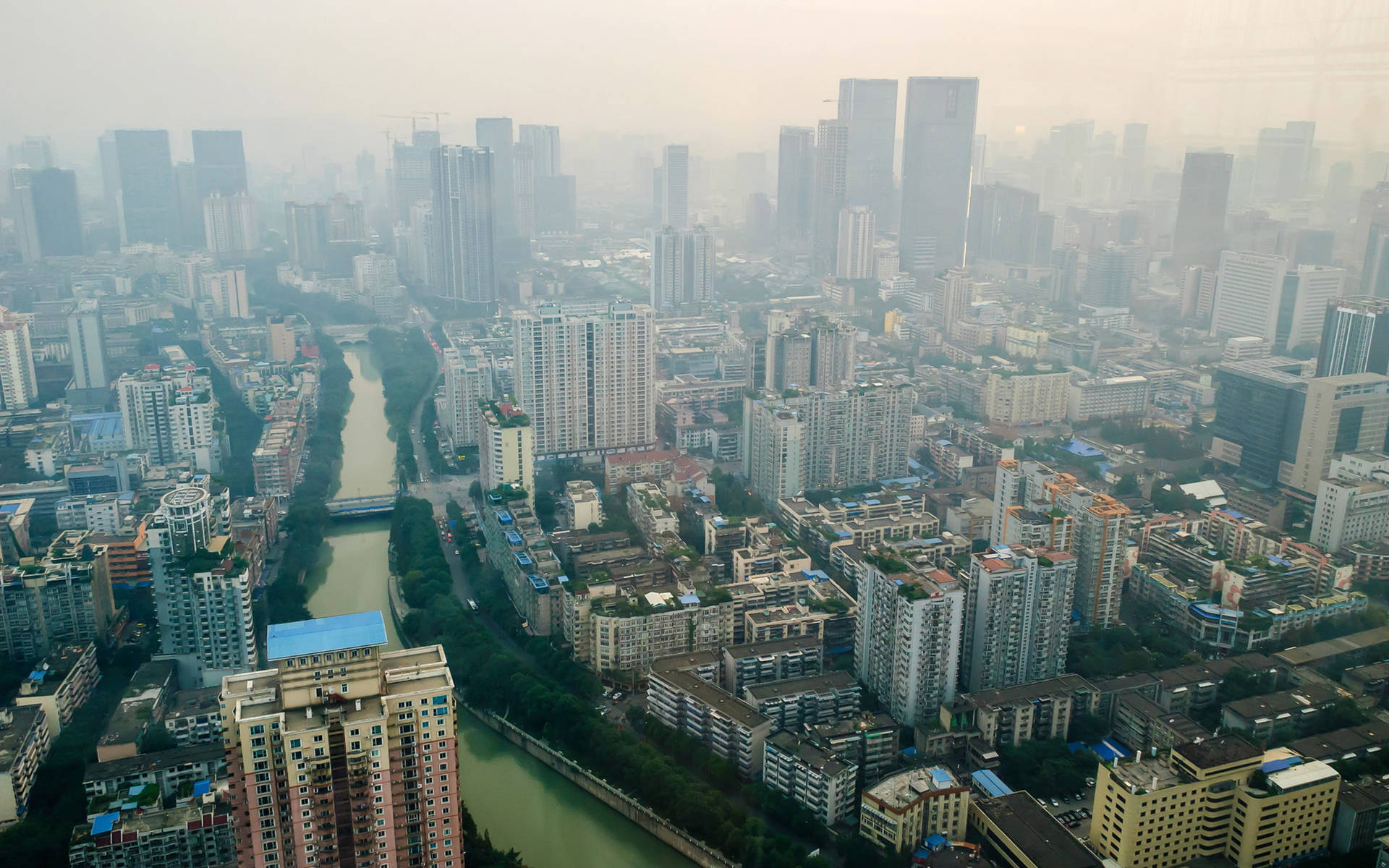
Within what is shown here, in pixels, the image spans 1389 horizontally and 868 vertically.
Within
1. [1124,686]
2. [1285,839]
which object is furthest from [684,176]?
[1285,839]

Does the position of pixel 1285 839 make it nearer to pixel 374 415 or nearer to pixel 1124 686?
pixel 1124 686

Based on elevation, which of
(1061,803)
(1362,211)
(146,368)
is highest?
(1362,211)

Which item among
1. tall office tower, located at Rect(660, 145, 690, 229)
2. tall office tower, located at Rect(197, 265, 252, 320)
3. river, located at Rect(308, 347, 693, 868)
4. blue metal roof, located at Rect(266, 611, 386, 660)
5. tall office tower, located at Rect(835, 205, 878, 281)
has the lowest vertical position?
river, located at Rect(308, 347, 693, 868)

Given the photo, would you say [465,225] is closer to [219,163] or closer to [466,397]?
[219,163]

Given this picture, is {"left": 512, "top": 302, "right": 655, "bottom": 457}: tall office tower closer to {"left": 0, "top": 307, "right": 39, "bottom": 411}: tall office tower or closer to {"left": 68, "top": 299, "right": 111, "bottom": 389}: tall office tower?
{"left": 68, "top": 299, "right": 111, "bottom": 389}: tall office tower

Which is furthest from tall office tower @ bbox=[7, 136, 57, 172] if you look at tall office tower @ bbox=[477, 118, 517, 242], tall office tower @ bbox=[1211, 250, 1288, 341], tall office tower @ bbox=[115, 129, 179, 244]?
tall office tower @ bbox=[1211, 250, 1288, 341]
